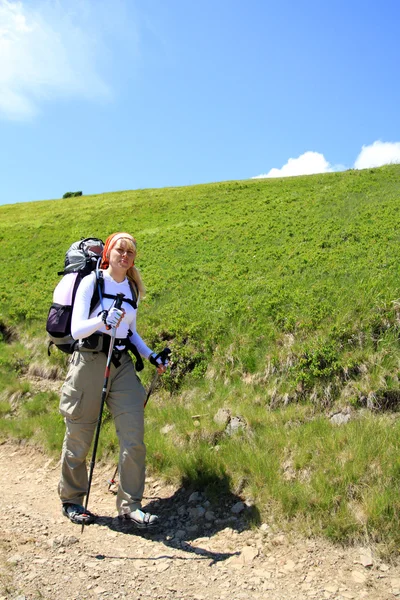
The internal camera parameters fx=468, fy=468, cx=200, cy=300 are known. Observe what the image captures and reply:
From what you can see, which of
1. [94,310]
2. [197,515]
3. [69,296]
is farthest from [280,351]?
[69,296]

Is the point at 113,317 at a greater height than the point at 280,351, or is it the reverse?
the point at 113,317

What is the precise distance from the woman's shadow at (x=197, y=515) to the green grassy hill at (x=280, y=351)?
151 mm

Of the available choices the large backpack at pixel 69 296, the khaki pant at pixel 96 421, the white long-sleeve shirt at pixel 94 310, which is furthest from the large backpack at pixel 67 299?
the khaki pant at pixel 96 421

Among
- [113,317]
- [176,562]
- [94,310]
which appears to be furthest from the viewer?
[94,310]

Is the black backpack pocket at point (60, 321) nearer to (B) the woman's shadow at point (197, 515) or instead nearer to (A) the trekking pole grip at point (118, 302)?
(A) the trekking pole grip at point (118, 302)

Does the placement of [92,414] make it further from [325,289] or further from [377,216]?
[377,216]

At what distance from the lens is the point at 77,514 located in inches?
207

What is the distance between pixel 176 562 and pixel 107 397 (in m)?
1.88

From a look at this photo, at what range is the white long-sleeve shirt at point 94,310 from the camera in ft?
16.4

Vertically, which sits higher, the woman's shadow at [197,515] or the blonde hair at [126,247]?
the blonde hair at [126,247]

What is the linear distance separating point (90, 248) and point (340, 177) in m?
23.8

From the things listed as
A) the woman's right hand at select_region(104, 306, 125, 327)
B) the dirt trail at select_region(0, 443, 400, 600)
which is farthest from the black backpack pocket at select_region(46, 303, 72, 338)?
the dirt trail at select_region(0, 443, 400, 600)

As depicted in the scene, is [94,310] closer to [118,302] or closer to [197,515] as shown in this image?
[118,302]

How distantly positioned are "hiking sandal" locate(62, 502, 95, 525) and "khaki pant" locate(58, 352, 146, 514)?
0.23ft
